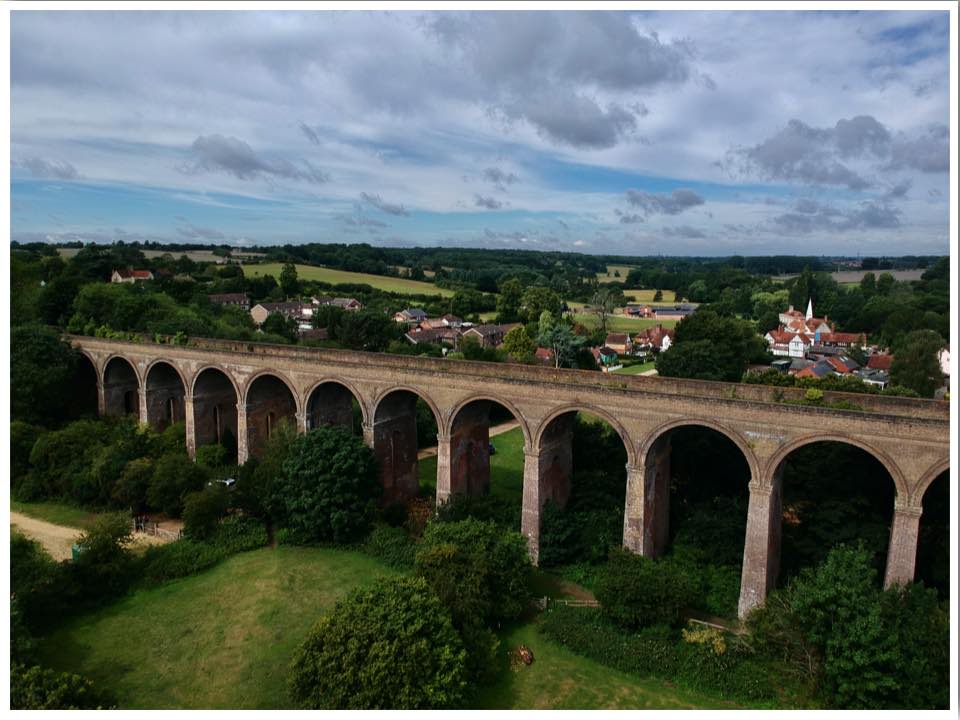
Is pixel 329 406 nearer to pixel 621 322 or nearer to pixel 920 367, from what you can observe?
pixel 920 367

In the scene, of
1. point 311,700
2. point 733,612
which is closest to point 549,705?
point 311,700

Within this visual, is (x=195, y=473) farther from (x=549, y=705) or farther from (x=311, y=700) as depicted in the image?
(x=549, y=705)

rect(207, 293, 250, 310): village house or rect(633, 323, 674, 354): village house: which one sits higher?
rect(207, 293, 250, 310): village house

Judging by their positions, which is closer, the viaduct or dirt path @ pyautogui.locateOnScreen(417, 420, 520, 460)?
the viaduct

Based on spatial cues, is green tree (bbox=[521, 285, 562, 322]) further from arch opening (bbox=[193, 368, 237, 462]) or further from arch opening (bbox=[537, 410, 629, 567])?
arch opening (bbox=[537, 410, 629, 567])

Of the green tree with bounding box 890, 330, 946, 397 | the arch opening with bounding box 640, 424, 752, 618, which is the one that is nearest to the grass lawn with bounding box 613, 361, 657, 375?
the green tree with bounding box 890, 330, 946, 397

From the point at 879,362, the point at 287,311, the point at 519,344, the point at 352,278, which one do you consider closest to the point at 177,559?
the point at 519,344
